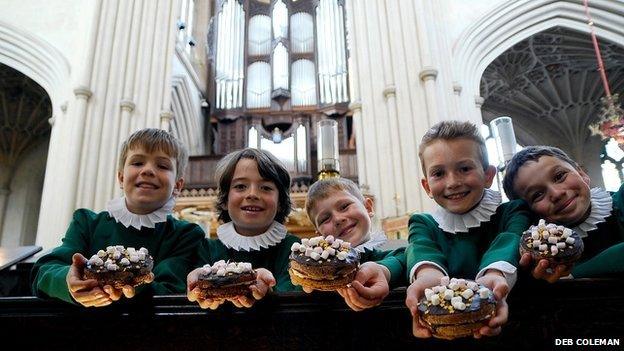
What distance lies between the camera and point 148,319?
1128mm

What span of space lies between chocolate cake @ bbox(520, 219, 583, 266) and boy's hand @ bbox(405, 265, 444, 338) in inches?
8.5

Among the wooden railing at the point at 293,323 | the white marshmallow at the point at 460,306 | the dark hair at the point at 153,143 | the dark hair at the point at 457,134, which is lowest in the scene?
the wooden railing at the point at 293,323

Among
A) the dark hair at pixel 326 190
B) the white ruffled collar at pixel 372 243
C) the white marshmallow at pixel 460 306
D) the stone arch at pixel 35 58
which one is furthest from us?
the stone arch at pixel 35 58

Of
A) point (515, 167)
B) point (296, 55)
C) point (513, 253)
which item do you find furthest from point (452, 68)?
point (513, 253)

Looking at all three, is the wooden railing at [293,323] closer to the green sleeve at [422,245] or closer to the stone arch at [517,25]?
the green sleeve at [422,245]

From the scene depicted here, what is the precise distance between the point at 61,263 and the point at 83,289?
0.38m

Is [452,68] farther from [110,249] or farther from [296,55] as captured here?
[110,249]

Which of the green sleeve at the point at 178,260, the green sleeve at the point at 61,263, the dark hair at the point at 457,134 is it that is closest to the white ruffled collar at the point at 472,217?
the dark hair at the point at 457,134

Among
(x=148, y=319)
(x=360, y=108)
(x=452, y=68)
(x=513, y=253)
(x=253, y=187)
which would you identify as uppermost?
(x=452, y=68)

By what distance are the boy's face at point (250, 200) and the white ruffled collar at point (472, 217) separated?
0.59 m

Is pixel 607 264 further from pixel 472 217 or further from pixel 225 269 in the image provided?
pixel 225 269

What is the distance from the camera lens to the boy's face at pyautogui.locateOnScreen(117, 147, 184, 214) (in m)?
1.58

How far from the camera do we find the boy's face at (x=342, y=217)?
5.61 ft

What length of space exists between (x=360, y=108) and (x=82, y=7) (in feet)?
18.0
